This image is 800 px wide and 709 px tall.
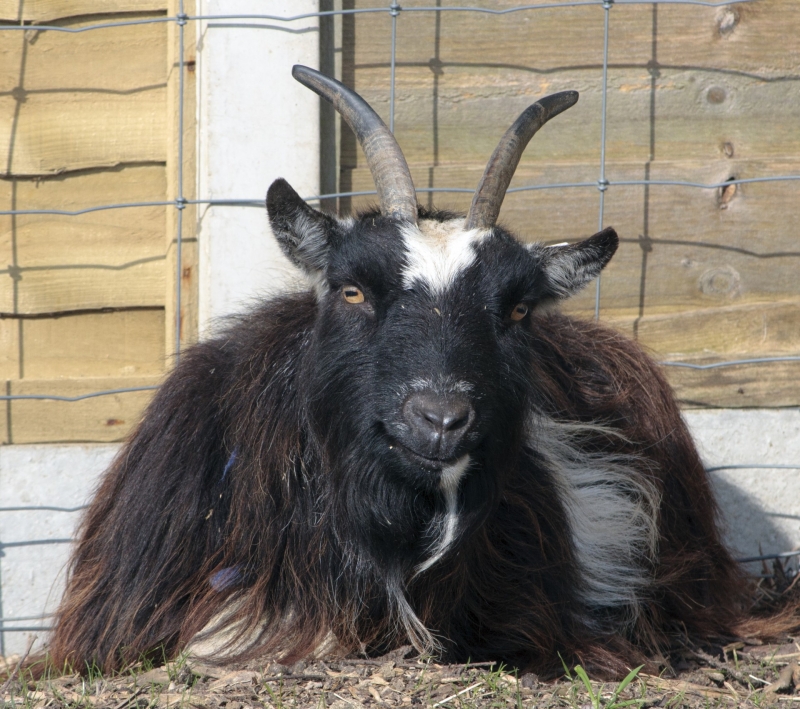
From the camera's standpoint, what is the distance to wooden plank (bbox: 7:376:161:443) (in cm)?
432

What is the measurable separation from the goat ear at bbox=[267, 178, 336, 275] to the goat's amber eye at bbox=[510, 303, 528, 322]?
0.63 meters

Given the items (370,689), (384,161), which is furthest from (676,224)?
(370,689)

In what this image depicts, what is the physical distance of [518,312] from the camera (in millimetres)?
3094

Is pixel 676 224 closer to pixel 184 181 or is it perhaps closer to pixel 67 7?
pixel 184 181

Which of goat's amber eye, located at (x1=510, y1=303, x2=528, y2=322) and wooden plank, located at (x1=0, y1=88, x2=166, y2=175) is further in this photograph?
wooden plank, located at (x1=0, y1=88, x2=166, y2=175)

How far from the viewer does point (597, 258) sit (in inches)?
128

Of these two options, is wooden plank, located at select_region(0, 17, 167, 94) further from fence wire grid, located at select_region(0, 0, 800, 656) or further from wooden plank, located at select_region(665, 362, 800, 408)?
wooden plank, located at select_region(665, 362, 800, 408)

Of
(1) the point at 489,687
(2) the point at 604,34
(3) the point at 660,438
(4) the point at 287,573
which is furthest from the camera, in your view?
(2) the point at 604,34

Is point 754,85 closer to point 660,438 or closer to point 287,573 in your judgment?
point 660,438

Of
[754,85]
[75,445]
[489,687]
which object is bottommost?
[489,687]

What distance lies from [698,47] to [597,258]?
174 cm

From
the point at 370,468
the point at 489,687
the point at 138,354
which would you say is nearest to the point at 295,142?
the point at 138,354

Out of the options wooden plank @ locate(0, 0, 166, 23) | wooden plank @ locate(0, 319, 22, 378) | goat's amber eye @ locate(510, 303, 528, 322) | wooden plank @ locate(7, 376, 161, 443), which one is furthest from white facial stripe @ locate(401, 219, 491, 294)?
wooden plank @ locate(0, 319, 22, 378)

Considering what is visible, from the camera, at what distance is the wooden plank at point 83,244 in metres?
4.43
